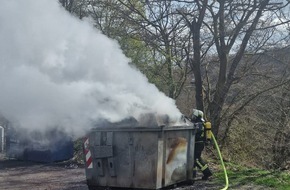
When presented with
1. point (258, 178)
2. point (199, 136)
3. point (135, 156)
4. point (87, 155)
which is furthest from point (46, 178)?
point (258, 178)

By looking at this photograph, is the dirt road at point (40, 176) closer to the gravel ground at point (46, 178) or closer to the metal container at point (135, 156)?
the gravel ground at point (46, 178)

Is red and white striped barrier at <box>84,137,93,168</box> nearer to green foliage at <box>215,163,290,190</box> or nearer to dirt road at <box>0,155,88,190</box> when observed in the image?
dirt road at <box>0,155,88,190</box>

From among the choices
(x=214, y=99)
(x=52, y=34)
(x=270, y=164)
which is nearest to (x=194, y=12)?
(x=214, y=99)

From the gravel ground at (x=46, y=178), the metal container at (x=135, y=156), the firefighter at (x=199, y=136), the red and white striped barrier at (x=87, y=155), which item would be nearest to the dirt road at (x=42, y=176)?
the gravel ground at (x=46, y=178)

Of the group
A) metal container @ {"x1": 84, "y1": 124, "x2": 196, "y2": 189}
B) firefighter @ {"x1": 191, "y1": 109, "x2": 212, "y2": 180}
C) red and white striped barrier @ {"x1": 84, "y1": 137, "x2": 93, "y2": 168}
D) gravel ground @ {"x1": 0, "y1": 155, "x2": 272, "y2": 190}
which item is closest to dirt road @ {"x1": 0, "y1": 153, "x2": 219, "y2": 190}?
gravel ground @ {"x1": 0, "y1": 155, "x2": 272, "y2": 190}

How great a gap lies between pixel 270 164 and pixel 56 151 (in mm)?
7154

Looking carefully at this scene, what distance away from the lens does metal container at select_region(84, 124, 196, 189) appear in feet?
24.2

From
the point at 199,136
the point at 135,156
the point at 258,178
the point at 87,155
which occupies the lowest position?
the point at 258,178

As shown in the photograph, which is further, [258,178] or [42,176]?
[42,176]

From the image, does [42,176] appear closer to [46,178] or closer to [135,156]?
[46,178]

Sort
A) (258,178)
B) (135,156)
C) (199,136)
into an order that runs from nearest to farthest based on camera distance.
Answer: (135,156), (199,136), (258,178)

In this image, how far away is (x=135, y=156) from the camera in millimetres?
7469

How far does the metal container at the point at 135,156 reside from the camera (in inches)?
290

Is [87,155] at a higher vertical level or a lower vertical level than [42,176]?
higher
